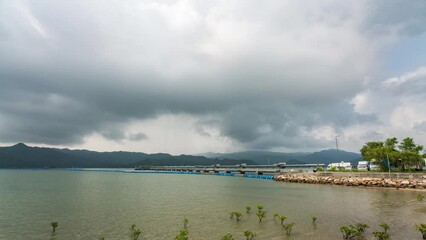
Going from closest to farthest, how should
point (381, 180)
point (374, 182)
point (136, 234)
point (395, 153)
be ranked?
1. point (136, 234)
2. point (381, 180)
3. point (374, 182)
4. point (395, 153)

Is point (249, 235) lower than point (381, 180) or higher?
lower

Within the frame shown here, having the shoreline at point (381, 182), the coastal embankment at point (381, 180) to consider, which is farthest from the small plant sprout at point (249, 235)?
the coastal embankment at point (381, 180)

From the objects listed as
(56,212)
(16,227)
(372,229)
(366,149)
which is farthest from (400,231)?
(366,149)

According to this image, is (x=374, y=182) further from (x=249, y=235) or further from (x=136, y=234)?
(x=136, y=234)

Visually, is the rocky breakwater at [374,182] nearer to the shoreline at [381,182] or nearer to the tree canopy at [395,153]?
the shoreline at [381,182]

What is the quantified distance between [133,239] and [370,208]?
3477 centimetres

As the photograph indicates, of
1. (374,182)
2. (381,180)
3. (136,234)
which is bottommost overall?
(136,234)

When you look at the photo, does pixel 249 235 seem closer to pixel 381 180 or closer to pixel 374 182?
pixel 374 182

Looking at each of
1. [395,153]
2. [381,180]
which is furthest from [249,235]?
[395,153]

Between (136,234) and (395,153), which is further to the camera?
(395,153)

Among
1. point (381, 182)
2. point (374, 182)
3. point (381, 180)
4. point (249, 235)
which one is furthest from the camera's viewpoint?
point (374, 182)

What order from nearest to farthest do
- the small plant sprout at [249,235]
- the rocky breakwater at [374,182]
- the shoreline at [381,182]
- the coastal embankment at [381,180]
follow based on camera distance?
the small plant sprout at [249,235], the shoreline at [381,182], the rocky breakwater at [374,182], the coastal embankment at [381,180]

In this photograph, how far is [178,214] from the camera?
3766 cm

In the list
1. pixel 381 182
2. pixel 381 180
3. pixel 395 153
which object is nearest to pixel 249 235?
pixel 381 182
